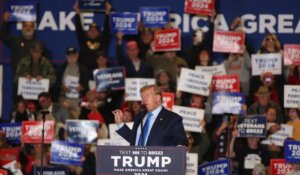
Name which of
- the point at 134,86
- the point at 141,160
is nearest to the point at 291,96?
the point at 134,86

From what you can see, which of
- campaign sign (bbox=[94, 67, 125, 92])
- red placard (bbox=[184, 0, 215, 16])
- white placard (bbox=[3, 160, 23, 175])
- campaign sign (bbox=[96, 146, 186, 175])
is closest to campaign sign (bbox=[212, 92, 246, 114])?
campaign sign (bbox=[94, 67, 125, 92])

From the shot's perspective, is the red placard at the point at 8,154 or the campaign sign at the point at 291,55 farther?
the campaign sign at the point at 291,55

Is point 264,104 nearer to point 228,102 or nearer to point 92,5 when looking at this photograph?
point 228,102

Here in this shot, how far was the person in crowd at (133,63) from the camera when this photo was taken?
18094 mm

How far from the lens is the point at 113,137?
56.4 feet

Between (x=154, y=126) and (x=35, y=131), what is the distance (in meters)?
6.09

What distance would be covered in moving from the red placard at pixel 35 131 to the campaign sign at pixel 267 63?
11.2ft

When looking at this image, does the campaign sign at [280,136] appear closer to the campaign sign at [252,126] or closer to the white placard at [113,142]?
the campaign sign at [252,126]

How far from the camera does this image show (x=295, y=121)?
56.2 ft

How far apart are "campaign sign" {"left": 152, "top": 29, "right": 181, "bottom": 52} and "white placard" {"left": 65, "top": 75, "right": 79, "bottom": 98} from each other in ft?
4.51

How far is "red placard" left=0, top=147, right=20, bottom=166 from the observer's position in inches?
655

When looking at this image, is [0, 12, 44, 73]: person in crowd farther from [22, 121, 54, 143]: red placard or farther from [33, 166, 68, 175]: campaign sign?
[33, 166, 68, 175]: campaign sign

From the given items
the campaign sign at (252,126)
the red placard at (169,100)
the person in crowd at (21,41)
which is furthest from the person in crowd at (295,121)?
the person in crowd at (21,41)

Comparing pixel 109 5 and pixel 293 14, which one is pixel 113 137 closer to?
pixel 109 5
